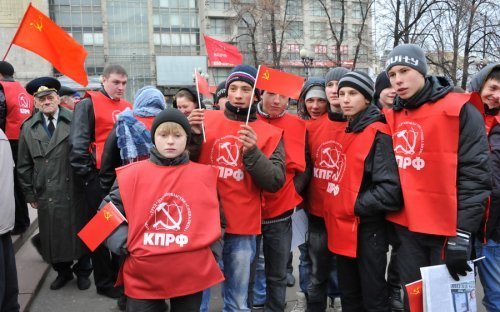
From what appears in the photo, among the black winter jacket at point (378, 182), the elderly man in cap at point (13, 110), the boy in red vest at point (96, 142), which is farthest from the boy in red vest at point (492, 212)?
the elderly man in cap at point (13, 110)

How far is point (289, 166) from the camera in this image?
3355 mm

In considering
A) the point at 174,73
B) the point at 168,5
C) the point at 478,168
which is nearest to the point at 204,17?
the point at 168,5

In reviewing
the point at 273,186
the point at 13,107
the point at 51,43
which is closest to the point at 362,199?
the point at 273,186

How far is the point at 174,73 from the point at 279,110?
47.0m

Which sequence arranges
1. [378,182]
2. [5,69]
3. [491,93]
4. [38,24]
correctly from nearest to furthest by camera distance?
[378,182] < [491,93] < [38,24] < [5,69]

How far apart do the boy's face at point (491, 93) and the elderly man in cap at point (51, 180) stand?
3837 mm

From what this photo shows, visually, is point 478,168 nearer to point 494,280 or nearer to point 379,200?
point 379,200

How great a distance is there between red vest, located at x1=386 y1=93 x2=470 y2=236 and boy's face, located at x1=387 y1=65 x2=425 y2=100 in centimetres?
12

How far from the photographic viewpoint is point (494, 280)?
313cm

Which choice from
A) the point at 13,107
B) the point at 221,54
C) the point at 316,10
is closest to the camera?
the point at 13,107

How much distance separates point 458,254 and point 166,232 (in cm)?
177

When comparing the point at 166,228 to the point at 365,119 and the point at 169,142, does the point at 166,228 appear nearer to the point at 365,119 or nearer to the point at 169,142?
the point at 169,142

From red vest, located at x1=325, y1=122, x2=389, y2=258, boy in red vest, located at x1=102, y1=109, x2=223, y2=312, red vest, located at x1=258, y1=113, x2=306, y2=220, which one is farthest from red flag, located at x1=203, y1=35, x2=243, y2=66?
boy in red vest, located at x1=102, y1=109, x2=223, y2=312

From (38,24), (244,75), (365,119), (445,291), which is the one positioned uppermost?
(38,24)
